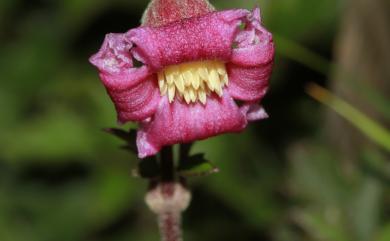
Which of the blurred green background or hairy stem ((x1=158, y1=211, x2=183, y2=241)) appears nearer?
hairy stem ((x1=158, y1=211, x2=183, y2=241))

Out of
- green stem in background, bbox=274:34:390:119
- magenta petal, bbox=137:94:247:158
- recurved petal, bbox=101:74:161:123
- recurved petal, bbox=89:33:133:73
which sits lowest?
green stem in background, bbox=274:34:390:119

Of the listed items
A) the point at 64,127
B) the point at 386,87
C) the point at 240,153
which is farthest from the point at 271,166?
the point at 64,127

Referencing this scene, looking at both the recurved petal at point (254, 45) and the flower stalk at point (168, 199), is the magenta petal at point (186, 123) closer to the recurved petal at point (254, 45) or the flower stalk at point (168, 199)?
the recurved petal at point (254, 45)

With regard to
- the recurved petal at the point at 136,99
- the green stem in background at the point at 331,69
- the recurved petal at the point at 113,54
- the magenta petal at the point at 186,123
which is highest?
the recurved petal at the point at 113,54

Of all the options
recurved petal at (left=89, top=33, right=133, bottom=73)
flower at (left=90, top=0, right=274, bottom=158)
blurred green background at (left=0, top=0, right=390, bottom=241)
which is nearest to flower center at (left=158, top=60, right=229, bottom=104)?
flower at (left=90, top=0, right=274, bottom=158)

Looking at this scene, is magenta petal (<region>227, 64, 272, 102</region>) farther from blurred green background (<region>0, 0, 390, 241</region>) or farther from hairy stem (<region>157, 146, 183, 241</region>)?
blurred green background (<region>0, 0, 390, 241</region>)

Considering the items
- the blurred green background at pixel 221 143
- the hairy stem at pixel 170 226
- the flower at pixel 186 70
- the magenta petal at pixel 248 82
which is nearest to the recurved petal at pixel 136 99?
the flower at pixel 186 70

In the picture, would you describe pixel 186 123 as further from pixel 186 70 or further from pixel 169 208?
pixel 169 208

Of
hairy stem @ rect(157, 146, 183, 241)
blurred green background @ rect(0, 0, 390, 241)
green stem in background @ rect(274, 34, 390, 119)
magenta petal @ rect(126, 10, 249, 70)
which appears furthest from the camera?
blurred green background @ rect(0, 0, 390, 241)
